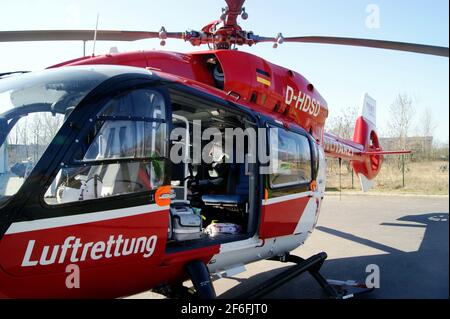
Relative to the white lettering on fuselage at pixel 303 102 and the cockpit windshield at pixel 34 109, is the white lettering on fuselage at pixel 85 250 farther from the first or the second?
the white lettering on fuselage at pixel 303 102

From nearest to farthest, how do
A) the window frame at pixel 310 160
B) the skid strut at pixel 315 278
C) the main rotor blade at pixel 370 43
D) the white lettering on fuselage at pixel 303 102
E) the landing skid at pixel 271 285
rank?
the landing skid at pixel 271 285 → the skid strut at pixel 315 278 → the main rotor blade at pixel 370 43 → the window frame at pixel 310 160 → the white lettering on fuselage at pixel 303 102

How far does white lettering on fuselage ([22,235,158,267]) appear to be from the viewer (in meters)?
2.38

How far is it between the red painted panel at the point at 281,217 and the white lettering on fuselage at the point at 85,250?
156cm

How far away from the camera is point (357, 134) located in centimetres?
1023

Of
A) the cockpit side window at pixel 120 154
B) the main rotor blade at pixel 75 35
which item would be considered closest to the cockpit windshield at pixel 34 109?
the cockpit side window at pixel 120 154

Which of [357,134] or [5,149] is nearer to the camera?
[5,149]

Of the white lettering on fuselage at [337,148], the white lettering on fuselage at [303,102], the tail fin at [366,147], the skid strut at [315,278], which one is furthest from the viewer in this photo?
the tail fin at [366,147]

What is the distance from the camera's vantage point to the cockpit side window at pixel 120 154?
8.60 feet

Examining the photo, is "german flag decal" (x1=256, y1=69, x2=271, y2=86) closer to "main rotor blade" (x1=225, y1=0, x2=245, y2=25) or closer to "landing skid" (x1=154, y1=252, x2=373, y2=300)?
"main rotor blade" (x1=225, y1=0, x2=245, y2=25)

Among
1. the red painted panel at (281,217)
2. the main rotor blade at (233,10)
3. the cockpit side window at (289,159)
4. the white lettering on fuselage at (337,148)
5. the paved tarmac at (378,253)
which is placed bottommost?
the paved tarmac at (378,253)

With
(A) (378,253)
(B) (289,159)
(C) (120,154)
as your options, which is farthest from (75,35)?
(A) (378,253)
